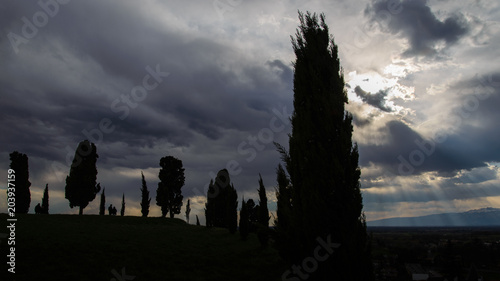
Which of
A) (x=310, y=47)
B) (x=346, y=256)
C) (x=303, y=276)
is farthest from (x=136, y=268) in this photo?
(x=310, y=47)

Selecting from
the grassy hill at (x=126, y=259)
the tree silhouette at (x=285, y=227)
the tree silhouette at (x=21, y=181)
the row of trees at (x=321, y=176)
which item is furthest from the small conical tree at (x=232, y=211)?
the tree silhouette at (x=21, y=181)

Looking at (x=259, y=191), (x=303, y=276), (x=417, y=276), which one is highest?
(x=259, y=191)

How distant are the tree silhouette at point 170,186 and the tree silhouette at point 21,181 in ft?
65.5

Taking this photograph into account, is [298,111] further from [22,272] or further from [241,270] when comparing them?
[22,272]

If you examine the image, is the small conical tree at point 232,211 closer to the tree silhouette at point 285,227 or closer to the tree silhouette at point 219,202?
the tree silhouette at point 219,202

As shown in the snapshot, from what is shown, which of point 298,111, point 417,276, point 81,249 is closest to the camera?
point 298,111

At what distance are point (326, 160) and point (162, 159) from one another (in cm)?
5149

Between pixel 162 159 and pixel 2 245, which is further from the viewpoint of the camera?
pixel 162 159

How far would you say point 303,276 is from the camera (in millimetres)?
8734

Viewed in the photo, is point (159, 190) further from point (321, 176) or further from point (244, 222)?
point (321, 176)

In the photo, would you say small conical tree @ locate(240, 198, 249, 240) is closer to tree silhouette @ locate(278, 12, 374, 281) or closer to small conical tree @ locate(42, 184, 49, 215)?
tree silhouette @ locate(278, 12, 374, 281)

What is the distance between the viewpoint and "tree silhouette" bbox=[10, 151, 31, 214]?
39.9 meters

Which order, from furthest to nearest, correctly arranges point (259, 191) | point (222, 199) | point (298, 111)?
point (222, 199) < point (259, 191) < point (298, 111)

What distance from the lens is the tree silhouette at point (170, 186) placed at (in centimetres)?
5400
